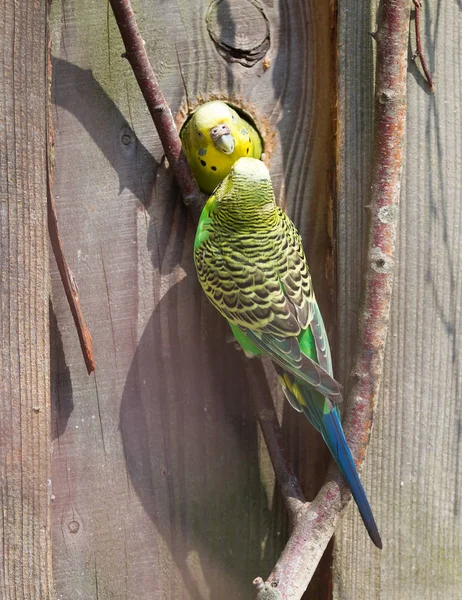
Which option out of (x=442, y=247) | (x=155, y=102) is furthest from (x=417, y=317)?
(x=155, y=102)

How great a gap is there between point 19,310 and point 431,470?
1.15m

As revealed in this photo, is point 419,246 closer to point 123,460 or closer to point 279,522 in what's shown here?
point 279,522

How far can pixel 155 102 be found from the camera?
1881mm

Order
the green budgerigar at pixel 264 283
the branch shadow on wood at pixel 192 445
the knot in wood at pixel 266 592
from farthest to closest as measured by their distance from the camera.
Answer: the branch shadow on wood at pixel 192 445 → the green budgerigar at pixel 264 283 → the knot in wood at pixel 266 592

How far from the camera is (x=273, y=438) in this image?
1.89 m

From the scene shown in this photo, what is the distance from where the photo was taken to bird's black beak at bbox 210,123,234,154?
6.41 ft

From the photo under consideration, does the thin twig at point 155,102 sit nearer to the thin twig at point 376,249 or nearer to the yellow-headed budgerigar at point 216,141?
the thin twig at point 376,249

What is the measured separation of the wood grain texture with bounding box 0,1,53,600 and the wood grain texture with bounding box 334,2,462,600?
787mm

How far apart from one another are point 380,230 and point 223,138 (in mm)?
524

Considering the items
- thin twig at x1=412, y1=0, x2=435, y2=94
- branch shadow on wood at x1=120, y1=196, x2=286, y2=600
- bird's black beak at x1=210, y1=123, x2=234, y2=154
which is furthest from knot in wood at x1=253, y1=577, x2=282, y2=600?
thin twig at x1=412, y1=0, x2=435, y2=94

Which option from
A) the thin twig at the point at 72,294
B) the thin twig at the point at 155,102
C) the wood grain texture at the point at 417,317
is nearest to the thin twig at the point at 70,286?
the thin twig at the point at 72,294

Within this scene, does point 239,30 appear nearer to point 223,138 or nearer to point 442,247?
point 223,138

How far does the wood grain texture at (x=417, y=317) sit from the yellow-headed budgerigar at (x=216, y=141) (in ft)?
0.98

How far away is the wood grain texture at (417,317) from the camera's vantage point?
1868 mm
